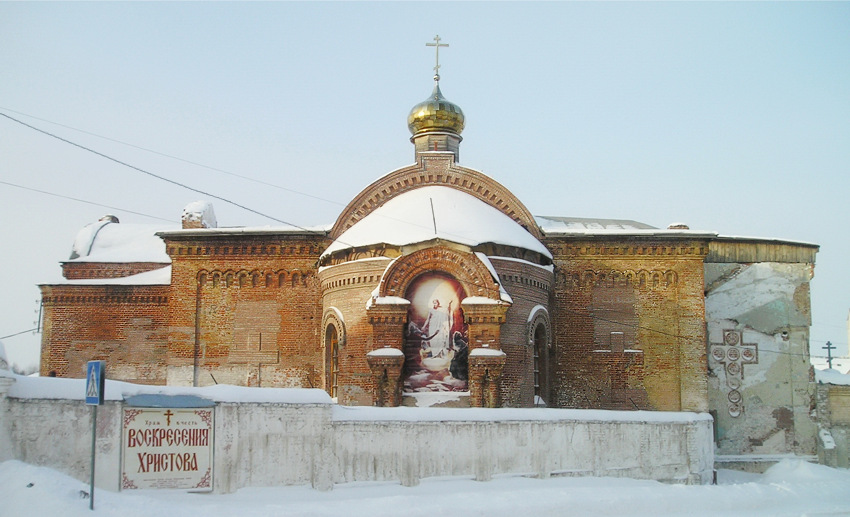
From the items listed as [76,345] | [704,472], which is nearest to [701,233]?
[704,472]

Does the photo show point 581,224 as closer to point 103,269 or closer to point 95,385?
point 103,269

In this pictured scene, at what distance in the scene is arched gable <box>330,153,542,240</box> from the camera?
22.6 metres

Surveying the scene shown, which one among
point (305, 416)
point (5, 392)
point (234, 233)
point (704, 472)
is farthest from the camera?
point (234, 233)

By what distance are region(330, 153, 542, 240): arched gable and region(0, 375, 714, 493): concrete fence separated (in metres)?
7.13

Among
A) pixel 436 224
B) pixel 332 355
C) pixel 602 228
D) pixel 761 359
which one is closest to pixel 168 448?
pixel 436 224

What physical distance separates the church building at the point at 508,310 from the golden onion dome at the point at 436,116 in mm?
42

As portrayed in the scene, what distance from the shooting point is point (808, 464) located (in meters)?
22.3

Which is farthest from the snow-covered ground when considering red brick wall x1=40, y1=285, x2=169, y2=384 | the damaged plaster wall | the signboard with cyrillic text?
red brick wall x1=40, y1=285, x2=169, y2=384

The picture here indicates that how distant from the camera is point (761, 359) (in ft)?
79.6

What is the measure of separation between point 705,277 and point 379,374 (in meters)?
10.6

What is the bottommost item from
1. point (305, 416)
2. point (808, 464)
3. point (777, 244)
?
point (808, 464)

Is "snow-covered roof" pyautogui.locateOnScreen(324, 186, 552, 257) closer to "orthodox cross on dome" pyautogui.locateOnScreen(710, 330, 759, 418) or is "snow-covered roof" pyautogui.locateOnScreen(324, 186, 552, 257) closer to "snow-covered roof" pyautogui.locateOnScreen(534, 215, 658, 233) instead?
"snow-covered roof" pyautogui.locateOnScreen(534, 215, 658, 233)

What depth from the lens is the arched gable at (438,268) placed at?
19547 mm

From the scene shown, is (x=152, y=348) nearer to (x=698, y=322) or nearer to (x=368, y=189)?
(x=368, y=189)
